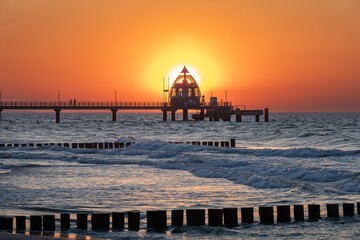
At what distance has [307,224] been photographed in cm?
1345

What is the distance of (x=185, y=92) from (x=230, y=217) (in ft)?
424

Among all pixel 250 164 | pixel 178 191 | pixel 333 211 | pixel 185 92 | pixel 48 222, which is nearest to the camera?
pixel 48 222

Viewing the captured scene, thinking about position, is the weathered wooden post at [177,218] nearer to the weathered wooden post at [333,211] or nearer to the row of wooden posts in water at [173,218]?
the row of wooden posts in water at [173,218]

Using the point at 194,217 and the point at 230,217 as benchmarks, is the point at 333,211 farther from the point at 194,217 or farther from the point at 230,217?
the point at 194,217

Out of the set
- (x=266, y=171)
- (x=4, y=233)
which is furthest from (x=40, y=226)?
(x=266, y=171)

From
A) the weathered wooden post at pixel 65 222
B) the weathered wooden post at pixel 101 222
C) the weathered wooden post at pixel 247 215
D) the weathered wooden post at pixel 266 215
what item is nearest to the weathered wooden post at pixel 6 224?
the weathered wooden post at pixel 65 222

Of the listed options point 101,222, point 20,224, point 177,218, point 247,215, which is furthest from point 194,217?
point 20,224

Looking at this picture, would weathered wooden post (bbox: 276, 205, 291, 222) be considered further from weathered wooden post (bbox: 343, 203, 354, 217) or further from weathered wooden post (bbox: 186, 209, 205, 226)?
weathered wooden post (bbox: 186, 209, 205, 226)

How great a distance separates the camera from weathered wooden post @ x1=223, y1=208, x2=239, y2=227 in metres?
13.3

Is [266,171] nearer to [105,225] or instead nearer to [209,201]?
[209,201]

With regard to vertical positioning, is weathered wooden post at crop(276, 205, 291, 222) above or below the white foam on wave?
above

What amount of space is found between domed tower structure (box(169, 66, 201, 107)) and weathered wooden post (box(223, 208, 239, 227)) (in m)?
128

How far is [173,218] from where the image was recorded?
1319cm

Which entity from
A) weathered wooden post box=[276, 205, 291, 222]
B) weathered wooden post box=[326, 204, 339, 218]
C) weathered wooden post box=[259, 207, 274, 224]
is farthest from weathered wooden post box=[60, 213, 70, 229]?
weathered wooden post box=[326, 204, 339, 218]
